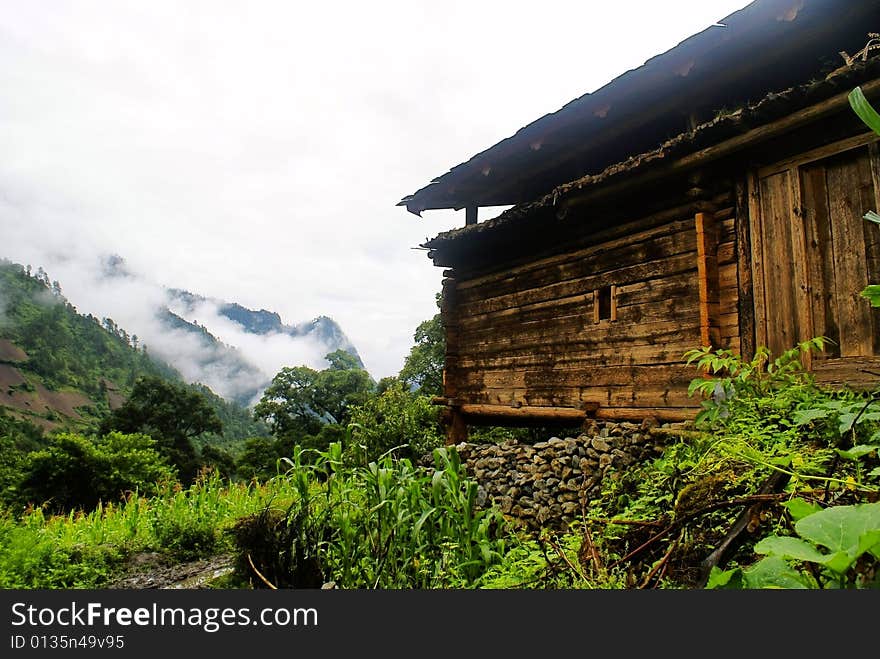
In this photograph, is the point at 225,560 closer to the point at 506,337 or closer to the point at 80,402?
the point at 506,337

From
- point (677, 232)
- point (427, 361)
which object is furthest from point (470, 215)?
point (427, 361)

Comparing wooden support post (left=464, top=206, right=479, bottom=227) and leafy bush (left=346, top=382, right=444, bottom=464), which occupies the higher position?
wooden support post (left=464, top=206, right=479, bottom=227)

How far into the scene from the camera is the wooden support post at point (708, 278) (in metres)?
6.23

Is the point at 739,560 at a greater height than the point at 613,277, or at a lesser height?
lesser

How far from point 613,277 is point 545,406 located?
6.99 feet

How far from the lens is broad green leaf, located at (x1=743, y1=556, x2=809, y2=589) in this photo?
1181 mm

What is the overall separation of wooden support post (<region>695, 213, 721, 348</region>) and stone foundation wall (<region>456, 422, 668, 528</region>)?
1177 mm

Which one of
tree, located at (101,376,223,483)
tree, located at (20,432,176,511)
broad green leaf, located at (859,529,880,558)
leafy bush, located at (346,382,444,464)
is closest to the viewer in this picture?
broad green leaf, located at (859,529,880,558)

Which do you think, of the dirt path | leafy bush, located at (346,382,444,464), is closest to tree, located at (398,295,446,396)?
leafy bush, located at (346,382,444,464)

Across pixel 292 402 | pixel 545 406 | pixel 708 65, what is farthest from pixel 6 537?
pixel 292 402

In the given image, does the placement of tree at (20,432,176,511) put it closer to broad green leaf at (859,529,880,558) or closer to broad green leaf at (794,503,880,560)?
broad green leaf at (794,503,880,560)

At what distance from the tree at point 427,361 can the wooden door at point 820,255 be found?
20.0 metres

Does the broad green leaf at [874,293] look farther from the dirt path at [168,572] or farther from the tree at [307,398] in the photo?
the tree at [307,398]

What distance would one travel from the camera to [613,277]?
7602mm
